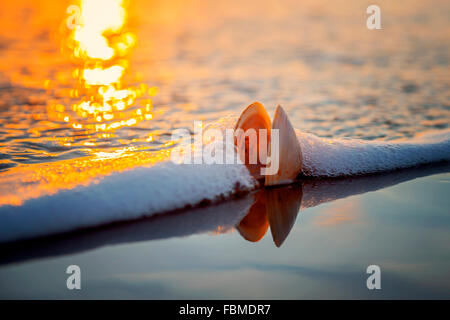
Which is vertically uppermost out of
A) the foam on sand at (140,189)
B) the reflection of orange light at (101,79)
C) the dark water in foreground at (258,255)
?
the reflection of orange light at (101,79)

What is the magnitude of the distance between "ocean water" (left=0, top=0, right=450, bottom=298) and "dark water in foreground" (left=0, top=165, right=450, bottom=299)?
0.03 feet

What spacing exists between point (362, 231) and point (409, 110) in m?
3.33

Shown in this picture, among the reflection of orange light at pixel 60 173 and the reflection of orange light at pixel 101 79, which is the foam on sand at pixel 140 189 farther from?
the reflection of orange light at pixel 101 79

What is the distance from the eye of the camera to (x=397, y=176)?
12.8ft

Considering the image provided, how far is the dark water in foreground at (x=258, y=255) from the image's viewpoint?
7.49 ft

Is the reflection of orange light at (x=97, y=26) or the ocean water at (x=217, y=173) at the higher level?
the reflection of orange light at (x=97, y=26)

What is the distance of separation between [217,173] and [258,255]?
0.98m

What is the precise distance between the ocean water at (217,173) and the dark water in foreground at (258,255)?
10mm

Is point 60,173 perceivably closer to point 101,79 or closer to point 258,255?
point 258,255

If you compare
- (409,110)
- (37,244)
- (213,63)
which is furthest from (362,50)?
(37,244)

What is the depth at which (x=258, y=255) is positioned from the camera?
2.60 meters

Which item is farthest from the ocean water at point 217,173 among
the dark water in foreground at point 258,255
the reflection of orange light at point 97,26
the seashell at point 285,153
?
the reflection of orange light at point 97,26

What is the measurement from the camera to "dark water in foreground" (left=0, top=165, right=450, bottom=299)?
228 cm
